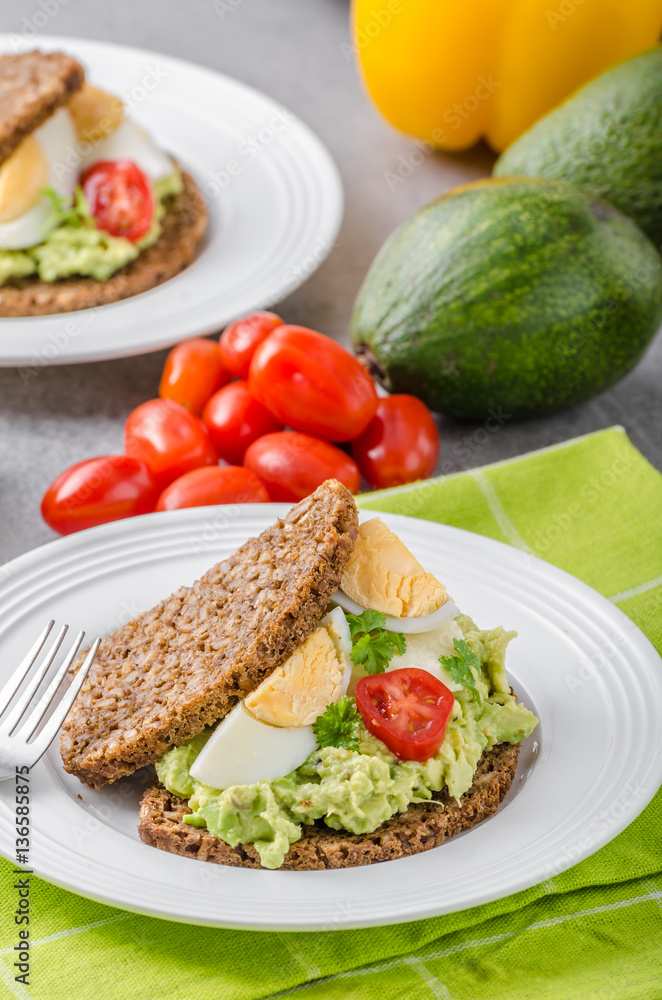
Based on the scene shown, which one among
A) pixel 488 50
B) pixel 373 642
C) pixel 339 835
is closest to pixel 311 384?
pixel 373 642

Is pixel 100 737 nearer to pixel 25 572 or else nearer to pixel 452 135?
pixel 25 572

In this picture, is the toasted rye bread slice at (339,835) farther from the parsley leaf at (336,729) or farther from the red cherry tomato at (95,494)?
the red cherry tomato at (95,494)

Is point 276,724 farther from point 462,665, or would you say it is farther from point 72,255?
point 72,255

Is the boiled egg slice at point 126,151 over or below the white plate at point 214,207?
over

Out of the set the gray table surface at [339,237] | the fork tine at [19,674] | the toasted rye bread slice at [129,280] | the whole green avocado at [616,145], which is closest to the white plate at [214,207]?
the toasted rye bread slice at [129,280]

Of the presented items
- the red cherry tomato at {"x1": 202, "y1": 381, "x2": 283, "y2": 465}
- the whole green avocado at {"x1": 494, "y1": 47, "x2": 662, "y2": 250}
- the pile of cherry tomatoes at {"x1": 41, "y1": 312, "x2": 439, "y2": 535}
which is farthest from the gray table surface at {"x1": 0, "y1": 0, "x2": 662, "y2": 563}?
the whole green avocado at {"x1": 494, "y1": 47, "x2": 662, "y2": 250}

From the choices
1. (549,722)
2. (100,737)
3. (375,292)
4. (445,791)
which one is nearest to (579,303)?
(375,292)
